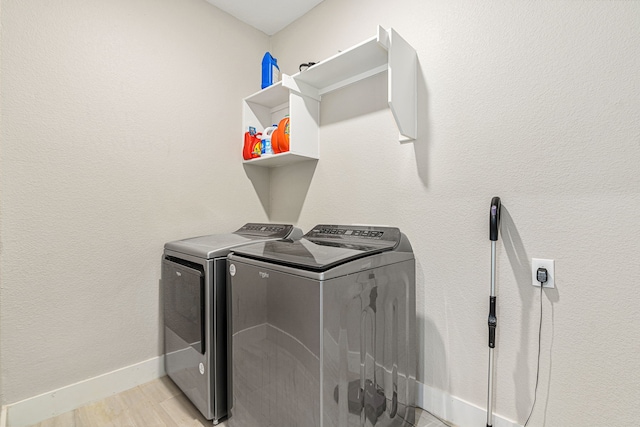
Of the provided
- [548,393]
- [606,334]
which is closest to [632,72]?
[606,334]

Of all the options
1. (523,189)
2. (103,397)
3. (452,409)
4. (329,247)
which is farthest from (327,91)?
(103,397)

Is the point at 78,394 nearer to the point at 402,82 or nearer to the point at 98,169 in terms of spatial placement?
the point at 98,169

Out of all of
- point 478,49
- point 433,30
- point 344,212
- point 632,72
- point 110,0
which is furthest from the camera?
point 344,212

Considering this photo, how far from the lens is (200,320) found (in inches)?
60.5

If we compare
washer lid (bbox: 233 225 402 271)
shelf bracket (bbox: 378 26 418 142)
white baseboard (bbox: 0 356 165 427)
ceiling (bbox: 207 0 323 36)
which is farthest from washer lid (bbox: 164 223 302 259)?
ceiling (bbox: 207 0 323 36)

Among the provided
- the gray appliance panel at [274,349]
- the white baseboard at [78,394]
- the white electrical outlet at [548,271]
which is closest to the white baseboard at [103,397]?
the white baseboard at [78,394]

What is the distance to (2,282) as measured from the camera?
1459mm

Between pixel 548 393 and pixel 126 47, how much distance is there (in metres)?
2.85

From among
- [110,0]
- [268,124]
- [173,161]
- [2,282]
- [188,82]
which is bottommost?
[2,282]

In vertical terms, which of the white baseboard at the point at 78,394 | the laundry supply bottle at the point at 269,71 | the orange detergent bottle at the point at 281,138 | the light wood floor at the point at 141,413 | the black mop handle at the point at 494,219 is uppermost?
the laundry supply bottle at the point at 269,71

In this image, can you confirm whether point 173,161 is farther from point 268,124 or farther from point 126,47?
point 268,124

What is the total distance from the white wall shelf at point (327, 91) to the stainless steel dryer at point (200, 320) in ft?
2.72

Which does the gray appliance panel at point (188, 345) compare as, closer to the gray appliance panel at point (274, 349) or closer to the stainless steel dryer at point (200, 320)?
the stainless steel dryer at point (200, 320)

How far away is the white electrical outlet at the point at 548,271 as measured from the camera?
1248 millimetres
